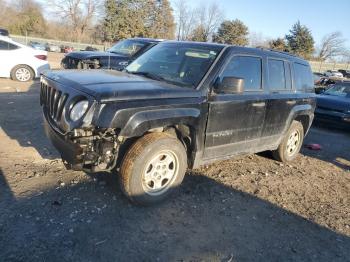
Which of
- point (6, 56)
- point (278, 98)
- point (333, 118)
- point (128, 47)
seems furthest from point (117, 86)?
point (6, 56)

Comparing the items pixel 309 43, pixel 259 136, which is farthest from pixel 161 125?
pixel 309 43

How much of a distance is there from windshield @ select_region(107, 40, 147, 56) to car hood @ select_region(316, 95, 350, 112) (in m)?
6.06

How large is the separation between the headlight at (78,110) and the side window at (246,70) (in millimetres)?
1905

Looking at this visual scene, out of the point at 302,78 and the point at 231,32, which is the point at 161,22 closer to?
the point at 231,32

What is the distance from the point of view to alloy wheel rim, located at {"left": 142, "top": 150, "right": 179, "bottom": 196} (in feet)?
14.2

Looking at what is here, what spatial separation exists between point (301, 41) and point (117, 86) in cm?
5979

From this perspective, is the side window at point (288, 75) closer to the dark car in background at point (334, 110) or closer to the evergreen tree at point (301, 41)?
the dark car in background at point (334, 110)

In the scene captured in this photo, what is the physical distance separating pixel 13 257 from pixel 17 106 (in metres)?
6.22

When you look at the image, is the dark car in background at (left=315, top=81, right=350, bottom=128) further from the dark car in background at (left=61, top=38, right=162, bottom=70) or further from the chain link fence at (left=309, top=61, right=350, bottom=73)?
the chain link fence at (left=309, top=61, right=350, bottom=73)

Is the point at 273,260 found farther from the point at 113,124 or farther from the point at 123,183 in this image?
the point at 113,124

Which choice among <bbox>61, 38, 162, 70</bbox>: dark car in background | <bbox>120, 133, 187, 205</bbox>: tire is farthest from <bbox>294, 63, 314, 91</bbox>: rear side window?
<bbox>61, 38, 162, 70</bbox>: dark car in background

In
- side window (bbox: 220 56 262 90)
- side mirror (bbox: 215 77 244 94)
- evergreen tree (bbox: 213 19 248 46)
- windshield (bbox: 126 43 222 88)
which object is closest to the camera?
side mirror (bbox: 215 77 244 94)

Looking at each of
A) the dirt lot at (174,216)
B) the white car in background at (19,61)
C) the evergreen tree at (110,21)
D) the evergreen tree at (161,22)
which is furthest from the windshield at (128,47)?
the evergreen tree at (161,22)

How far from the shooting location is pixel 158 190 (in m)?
4.47
